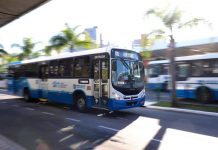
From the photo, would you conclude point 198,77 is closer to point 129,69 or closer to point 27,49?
point 129,69

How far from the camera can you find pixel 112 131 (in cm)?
1026

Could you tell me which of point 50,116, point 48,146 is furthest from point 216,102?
point 48,146

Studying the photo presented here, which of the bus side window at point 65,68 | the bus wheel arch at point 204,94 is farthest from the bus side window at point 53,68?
the bus wheel arch at point 204,94

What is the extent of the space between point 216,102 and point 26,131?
510 inches

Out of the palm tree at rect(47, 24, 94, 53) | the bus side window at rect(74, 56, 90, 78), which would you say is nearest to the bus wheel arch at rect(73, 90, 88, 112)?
the bus side window at rect(74, 56, 90, 78)

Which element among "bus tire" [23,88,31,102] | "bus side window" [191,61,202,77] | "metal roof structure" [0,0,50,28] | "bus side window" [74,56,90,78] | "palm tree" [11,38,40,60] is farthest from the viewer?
"palm tree" [11,38,40,60]

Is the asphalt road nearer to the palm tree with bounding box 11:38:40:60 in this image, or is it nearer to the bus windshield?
the bus windshield

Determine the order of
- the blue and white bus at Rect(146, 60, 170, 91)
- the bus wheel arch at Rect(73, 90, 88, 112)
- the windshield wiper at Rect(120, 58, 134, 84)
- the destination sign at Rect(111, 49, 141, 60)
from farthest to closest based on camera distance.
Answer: the blue and white bus at Rect(146, 60, 170, 91)
the bus wheel arch at Rect(73, 90, 88, 112)
the windshield wiper at Rect(120, 58, 134, 84)
the destination sign at Rect(111, 49, 141, 60)

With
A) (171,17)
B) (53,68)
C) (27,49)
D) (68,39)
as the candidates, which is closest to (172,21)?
(171,17)

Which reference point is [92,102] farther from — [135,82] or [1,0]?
[1,0]

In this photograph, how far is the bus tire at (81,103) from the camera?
14.9 m

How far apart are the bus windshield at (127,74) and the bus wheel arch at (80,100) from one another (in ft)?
8.64

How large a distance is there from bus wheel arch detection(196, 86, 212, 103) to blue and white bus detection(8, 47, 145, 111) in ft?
17.8

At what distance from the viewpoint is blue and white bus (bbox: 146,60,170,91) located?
26422 millimetres
